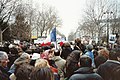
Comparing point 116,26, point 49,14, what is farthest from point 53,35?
point 49,14

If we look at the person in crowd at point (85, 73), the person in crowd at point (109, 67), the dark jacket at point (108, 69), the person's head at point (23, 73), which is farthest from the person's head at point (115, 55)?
the person's head at point (23, 73)

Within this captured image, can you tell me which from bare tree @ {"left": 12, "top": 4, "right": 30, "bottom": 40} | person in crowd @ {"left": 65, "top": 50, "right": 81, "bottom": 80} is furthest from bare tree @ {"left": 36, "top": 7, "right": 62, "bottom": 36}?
person in crowd @ {"left": 65, "top": 50, "right": 81, "bottom": 80}

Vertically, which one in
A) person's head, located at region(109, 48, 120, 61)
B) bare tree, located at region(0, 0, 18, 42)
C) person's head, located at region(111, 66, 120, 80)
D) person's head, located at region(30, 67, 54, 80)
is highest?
bare tree, located at region(0, 0, 18, 42)

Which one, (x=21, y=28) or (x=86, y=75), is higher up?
(x=21, y=28)

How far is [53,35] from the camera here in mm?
12883

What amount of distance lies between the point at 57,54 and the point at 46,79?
4098 mm

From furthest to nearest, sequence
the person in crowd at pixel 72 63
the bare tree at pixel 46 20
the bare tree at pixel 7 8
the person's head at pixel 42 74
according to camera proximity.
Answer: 1. the bare tree at pixel 46 20
2. the bare tree at pixel 7 8
3. the person in crowd at pixel 72 63
4. the person's head at pixel 42 74

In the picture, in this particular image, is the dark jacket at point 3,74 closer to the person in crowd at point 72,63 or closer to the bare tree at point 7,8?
the person in crowd at point 72,63

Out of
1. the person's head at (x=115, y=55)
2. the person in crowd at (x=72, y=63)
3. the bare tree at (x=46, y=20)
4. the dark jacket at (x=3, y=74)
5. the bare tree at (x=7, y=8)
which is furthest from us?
the bare tree at (x=46, y=20)

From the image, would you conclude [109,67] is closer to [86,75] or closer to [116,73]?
[116,73]

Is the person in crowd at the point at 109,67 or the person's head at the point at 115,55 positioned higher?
the person's head at the point at 115,55

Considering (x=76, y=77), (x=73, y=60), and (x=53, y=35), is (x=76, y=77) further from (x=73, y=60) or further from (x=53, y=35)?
(x=53, y=35)

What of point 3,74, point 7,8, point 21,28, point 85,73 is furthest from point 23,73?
point 21,28

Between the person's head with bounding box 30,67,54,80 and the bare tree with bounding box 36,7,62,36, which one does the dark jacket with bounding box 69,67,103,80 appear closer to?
the person's head with bounding box 30,67,54,80
